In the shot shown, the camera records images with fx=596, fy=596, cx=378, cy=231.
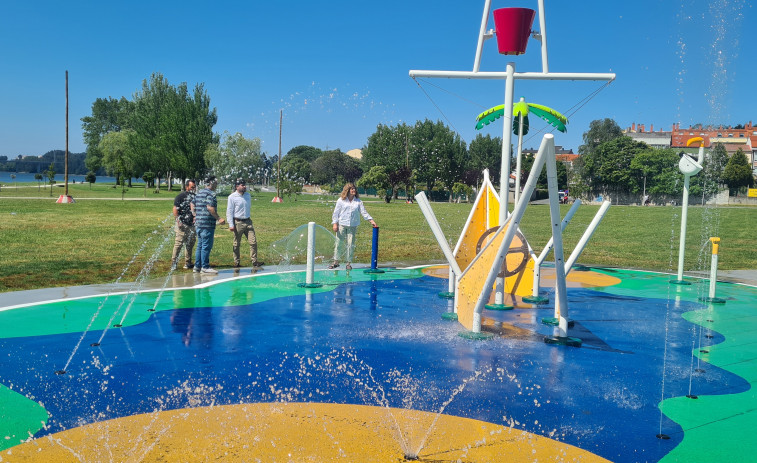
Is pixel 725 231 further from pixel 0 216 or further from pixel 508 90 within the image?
pixel 0 216

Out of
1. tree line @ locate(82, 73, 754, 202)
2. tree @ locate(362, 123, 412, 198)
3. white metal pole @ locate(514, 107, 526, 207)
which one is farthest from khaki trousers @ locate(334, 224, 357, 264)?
tree @ locate(362, 123, 412, 198)

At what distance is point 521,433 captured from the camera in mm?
5027

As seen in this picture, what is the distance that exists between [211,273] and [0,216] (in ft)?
69.5

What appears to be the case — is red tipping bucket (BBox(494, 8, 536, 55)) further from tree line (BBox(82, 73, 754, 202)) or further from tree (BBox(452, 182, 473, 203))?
tree (BBox(452, 182, 473, 203))

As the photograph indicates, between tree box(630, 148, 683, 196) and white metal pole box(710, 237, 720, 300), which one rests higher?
tree box(630, 148, 683, 196)

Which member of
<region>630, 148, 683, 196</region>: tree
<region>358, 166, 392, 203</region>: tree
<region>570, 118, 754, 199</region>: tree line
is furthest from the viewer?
<region>630, 148, 683, 196</region>: tree

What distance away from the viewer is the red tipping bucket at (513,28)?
955 cm

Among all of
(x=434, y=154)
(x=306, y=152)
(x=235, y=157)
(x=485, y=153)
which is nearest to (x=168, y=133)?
(x=235, y=157)

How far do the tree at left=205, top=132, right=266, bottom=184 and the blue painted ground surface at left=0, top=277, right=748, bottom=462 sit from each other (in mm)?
27052

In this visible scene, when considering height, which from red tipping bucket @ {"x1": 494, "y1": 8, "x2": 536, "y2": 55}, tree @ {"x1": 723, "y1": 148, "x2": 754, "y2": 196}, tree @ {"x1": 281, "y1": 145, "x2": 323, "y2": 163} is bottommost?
red tipping bucket @ {"x1": 494, "y1": 8, "x2": 536, "y2": 55}

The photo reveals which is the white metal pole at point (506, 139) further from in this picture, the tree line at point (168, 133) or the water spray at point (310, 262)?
the tree line at point (168, 133)

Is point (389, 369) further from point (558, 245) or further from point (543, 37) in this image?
point (543, 37)

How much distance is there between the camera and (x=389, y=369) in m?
6.63

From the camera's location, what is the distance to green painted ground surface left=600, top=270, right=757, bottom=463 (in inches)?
188
